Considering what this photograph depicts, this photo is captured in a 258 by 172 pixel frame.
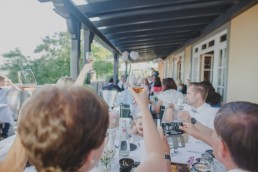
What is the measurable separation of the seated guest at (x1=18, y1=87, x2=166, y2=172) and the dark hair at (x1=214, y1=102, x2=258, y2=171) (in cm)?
52

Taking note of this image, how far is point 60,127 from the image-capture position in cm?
62

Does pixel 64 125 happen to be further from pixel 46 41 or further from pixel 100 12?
pixel 46 41

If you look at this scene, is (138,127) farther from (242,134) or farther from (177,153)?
(242,134)

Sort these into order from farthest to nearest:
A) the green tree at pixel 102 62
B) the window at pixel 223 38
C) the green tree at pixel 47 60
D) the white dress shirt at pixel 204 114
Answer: the green tree at pixel 102 62, the green tree at pixel 47 60, the window at pixel 223 38, the white dress shirt at pixel 204 114

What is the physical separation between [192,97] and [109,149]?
5.20ft

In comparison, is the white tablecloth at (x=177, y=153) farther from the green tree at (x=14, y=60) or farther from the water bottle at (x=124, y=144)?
the green tree at (x=14, y=60)

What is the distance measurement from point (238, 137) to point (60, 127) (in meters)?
0.66

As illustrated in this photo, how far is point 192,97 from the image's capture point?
2811 millimetres

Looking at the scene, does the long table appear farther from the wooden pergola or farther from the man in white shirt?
the wooden pergola

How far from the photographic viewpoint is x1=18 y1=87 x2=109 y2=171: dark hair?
63cm

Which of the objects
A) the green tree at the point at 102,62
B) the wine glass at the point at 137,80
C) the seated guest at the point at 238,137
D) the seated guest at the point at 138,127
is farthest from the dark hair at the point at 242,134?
the green tree at the point at 102,62

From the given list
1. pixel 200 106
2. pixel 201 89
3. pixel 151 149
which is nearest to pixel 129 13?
pixel 201 89

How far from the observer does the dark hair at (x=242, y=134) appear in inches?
35.1

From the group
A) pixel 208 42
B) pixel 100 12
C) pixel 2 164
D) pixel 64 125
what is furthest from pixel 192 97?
pixel 208 42
